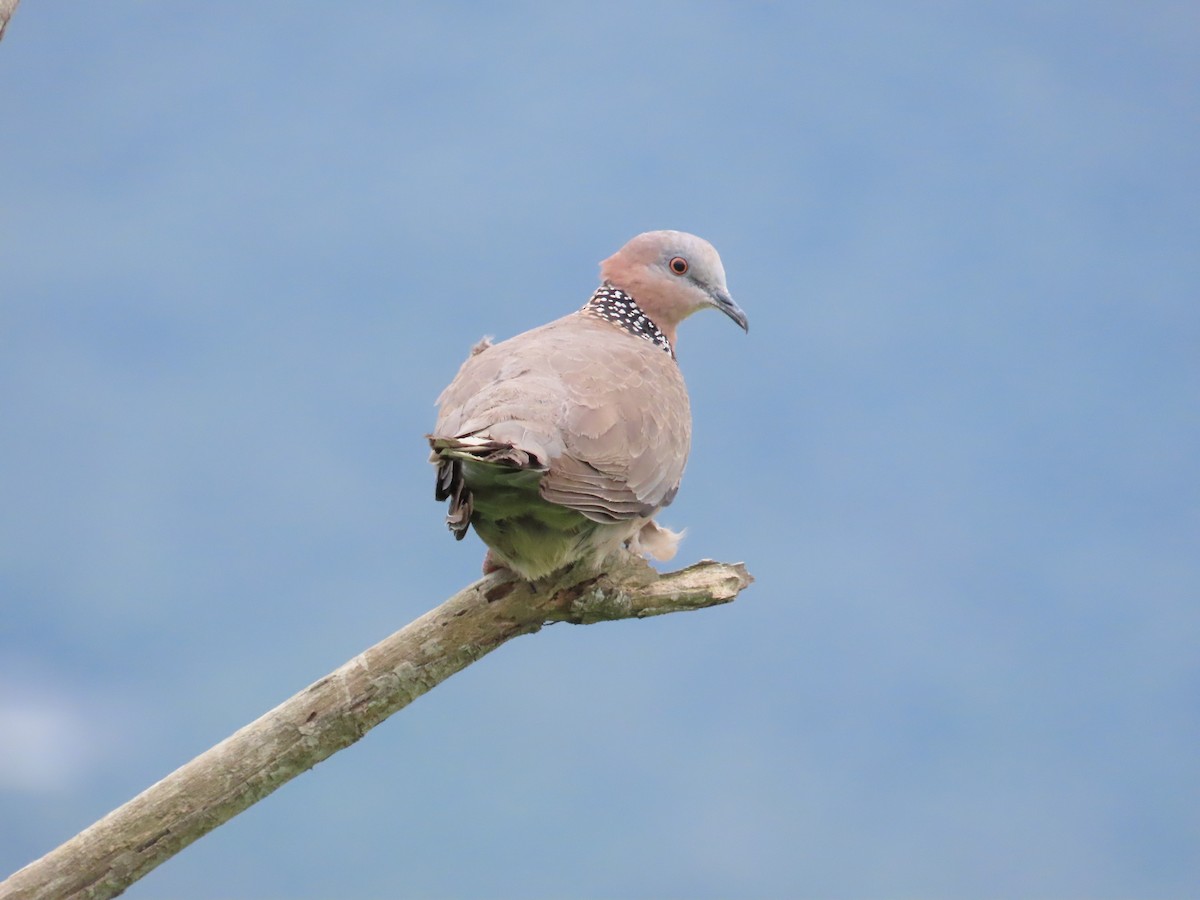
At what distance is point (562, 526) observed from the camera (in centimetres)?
436

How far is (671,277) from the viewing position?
5.64 metres

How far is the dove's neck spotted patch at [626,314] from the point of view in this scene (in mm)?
5516

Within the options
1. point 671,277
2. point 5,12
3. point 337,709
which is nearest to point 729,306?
point 671,277

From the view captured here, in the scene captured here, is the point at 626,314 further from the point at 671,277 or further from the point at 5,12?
the point at 5,12

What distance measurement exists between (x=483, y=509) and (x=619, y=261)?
1.79m

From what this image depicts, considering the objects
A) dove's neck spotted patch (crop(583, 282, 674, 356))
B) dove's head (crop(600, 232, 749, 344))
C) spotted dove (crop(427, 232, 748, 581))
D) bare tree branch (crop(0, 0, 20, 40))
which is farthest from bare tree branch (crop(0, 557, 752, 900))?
bare tree branch (crop(0, 0, 20, 40))

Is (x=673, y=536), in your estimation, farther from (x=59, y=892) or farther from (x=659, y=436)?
(x=59, y=892)

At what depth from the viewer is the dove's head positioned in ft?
18.5

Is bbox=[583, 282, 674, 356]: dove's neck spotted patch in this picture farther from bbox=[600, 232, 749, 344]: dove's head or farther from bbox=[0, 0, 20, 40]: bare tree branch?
bbox=[0, 0, 20, 40]: bare tree branch

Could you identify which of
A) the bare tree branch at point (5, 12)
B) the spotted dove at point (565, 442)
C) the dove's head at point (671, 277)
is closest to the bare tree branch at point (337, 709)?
the spotted dove at point (565, 442)

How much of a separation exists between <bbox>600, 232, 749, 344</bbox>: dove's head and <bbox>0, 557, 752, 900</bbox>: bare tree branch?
4.14ft

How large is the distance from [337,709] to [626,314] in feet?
6.38

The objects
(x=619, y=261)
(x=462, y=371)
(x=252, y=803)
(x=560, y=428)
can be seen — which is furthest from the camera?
(x=619, y=261)

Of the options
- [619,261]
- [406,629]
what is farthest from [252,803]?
[619,261]
